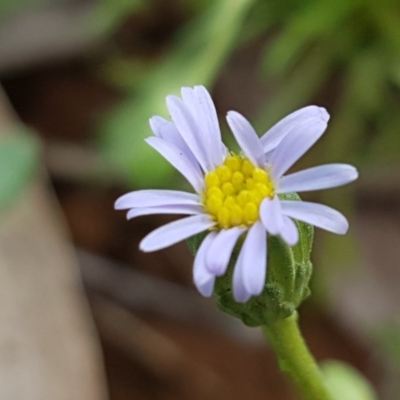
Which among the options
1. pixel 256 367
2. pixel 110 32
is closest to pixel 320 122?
pixel 256 367

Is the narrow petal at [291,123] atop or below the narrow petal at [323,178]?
atop

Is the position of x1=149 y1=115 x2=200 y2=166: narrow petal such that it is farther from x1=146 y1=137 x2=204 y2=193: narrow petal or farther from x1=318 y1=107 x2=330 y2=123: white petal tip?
x1=318 y1=107 x2=330 y2=123: white petal tip

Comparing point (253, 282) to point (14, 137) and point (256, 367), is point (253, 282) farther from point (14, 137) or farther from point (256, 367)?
point (256, 367)

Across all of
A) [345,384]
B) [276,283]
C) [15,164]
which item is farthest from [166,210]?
[15,164]

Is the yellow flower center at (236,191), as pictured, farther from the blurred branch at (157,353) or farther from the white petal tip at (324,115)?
the blurred branch at (157,353)

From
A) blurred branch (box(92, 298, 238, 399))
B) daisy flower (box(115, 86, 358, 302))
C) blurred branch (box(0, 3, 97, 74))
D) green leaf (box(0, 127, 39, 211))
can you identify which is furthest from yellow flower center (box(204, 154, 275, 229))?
blurred branch (box(0, 3, 97, 74))

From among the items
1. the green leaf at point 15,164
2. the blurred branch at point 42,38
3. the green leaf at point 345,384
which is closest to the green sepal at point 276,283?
the green leaf at point 345,384

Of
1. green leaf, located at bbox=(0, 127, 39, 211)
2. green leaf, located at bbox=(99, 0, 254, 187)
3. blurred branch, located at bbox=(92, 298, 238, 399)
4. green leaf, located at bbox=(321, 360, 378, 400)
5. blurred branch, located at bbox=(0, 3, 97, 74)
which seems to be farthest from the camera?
blurred branch, located at bbox=(0, 3, 97, 74)
